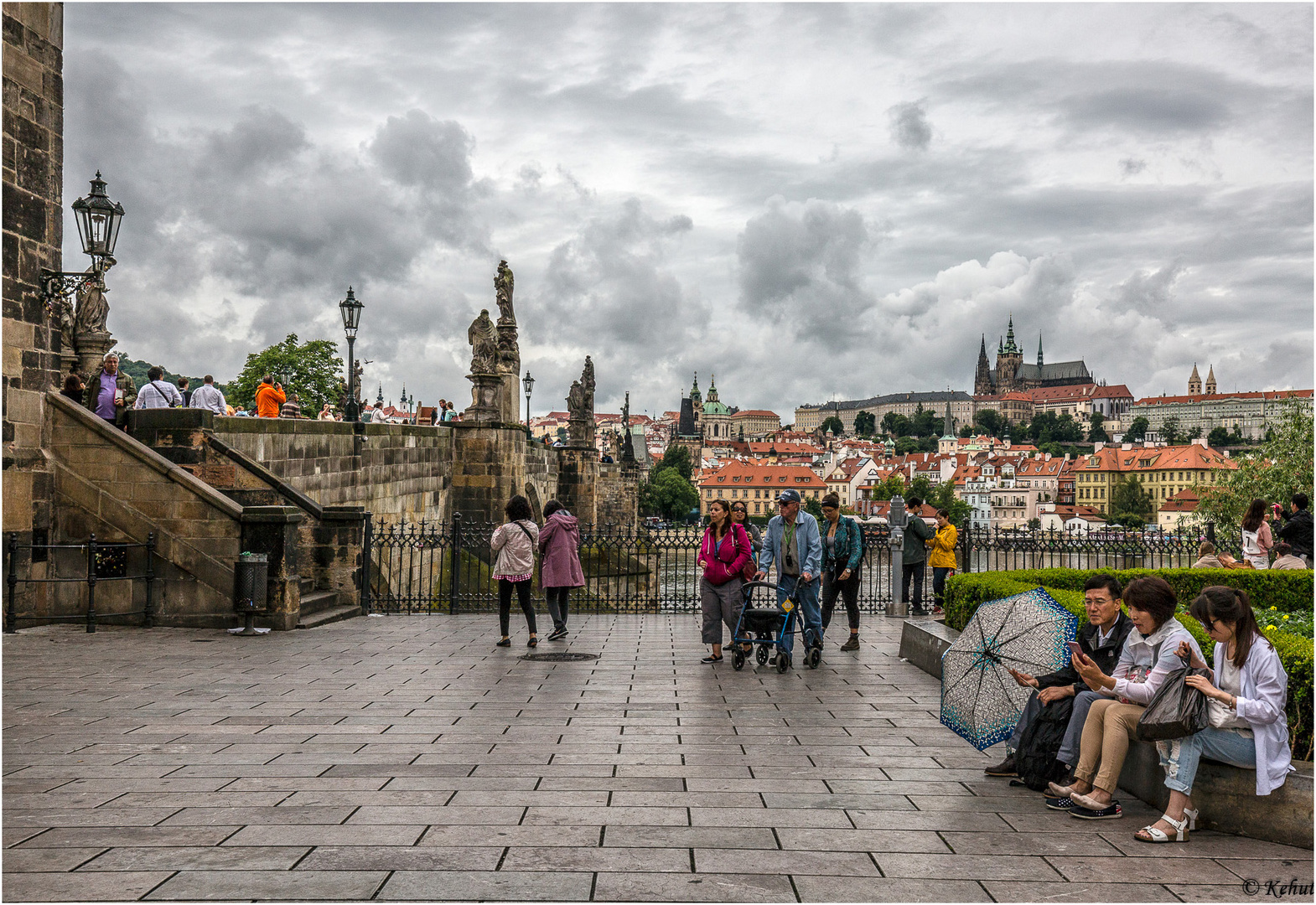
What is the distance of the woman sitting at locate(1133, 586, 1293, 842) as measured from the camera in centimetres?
480

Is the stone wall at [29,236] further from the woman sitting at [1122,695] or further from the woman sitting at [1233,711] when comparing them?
the woman sitting at [1233,711]

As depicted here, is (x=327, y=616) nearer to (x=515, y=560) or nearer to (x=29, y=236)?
(x=515, y=560)

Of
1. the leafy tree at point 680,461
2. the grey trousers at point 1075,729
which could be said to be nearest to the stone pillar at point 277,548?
the grey trousers at point 1075,729

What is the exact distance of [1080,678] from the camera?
224 inches

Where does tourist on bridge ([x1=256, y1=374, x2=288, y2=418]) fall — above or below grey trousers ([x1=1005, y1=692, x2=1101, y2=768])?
above

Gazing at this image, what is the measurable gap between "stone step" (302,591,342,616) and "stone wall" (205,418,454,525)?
2034 mm

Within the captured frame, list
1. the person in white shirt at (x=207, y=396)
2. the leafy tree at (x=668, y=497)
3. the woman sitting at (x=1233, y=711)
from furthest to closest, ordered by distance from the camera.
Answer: the leafy tree at (x=668, y=497) < the person in white shirt at (x=207, y=396) < the woman sitting at (x=1233, y=711)

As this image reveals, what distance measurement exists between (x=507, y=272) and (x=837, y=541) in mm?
17448

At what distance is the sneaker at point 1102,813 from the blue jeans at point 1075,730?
28 centimetres

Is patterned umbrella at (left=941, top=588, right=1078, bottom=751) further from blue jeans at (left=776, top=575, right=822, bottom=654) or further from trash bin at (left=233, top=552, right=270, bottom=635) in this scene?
trash bin at (left=233, top=552, right=270, bottom=635)

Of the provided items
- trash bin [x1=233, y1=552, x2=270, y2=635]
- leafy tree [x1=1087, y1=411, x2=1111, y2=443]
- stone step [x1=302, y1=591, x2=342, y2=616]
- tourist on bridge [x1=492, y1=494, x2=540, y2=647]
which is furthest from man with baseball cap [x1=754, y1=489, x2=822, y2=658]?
leafy tree [x1=1087, y1=411, x2=1111, y2=443]

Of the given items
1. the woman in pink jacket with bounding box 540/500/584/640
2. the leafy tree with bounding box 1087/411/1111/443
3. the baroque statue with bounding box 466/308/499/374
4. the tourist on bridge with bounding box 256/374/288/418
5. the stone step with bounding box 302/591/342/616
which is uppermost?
the leafy tree with bounding box 1087/411/1111/443

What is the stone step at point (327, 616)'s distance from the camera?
12367 millimetres

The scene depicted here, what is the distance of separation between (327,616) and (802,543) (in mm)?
6183
